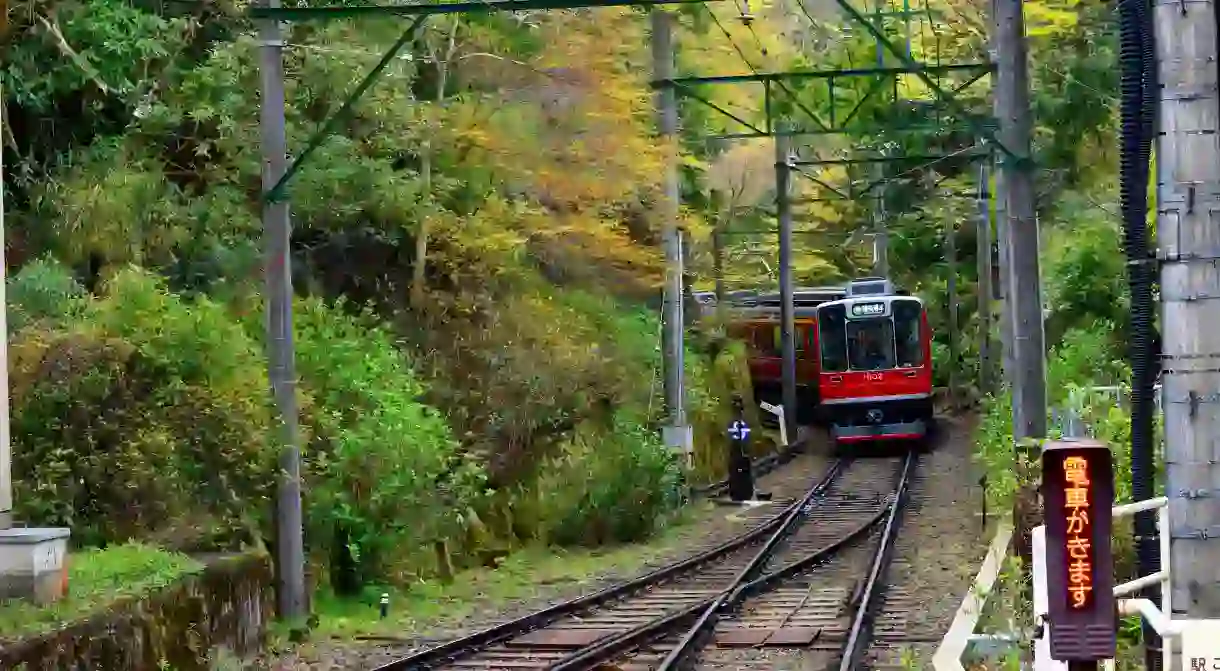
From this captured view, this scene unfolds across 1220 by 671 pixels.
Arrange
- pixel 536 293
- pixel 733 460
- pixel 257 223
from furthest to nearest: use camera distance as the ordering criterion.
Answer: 1. pixel 733 460
2. pixel 536 293
3. pixel 257 223

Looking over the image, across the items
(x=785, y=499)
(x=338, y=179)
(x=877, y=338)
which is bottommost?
(x=785, y=499)

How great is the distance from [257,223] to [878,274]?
25.7m

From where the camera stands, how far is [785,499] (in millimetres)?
25719

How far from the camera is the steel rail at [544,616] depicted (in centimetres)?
1199

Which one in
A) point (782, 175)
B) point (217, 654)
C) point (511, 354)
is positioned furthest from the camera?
point (782, 175)

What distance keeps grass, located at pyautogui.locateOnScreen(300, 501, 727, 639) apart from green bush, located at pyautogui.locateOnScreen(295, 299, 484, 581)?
50cm

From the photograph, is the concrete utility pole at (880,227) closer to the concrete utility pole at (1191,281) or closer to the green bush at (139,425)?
the green bush at (139,425)

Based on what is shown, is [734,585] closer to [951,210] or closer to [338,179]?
[338,179]

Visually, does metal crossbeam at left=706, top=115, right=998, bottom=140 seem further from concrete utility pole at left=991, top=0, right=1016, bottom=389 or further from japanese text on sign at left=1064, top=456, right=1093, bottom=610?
japanese text on sign at left=1064, top=456, right=1093, bottom=610

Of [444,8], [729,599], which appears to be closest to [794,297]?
[729,599]

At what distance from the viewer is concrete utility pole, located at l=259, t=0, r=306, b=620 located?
13.5m

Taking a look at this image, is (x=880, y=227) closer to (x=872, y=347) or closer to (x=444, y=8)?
(x=872, y=347)

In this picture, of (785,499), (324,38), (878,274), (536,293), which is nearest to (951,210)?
(878,274)

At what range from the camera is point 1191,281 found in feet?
16.9
